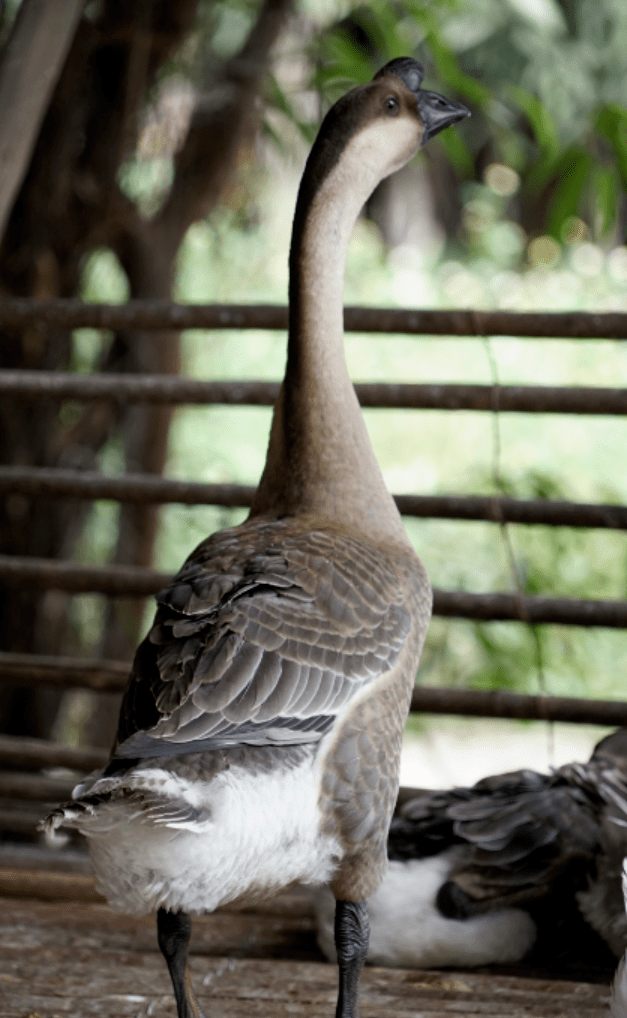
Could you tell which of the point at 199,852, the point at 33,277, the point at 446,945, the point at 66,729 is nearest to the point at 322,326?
the point at 199,852

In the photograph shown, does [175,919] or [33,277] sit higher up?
[33,277]

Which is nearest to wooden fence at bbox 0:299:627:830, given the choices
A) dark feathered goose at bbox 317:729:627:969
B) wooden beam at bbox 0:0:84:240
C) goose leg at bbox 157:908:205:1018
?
dark feathered goose at bbox 317:729:627:969

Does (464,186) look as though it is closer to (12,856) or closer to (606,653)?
(606,653)

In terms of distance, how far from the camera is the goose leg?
159 centimetres

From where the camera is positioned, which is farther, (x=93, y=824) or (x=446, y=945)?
(x=446, y=945)

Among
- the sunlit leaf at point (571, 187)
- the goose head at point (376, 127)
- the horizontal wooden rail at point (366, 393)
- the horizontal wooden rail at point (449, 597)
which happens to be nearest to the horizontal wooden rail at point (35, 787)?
the horizontal wooden rail at point (449, 597)

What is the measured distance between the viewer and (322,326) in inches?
76.8

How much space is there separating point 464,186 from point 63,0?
29.1 ft

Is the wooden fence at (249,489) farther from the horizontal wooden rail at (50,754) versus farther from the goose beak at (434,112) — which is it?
the goose beak at (434,112)

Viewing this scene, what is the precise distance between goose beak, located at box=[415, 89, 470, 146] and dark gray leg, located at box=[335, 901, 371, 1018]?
136 centimetres

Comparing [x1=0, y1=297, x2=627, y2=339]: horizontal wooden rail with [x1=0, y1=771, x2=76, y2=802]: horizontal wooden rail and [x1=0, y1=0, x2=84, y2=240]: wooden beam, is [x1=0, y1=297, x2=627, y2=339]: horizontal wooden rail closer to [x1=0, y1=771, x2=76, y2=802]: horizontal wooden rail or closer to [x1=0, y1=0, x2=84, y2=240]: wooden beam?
[x1=0, y1=0, x2=84, y2=240]: wooden beam

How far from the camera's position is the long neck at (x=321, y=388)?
1.89m

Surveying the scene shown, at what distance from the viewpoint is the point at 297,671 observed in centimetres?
149

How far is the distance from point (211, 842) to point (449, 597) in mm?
1536
